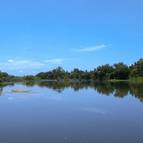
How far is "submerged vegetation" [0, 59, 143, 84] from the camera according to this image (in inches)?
3716

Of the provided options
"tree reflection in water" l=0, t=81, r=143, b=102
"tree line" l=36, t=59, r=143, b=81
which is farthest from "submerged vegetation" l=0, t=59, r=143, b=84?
"tree reflection in water" l=0, t=81, r=143, b=102

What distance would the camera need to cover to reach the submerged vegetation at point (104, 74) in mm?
94375

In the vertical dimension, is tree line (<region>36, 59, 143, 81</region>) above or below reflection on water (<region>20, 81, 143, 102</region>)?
above

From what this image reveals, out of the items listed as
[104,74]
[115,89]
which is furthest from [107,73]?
[115,89]

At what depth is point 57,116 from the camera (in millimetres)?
17984

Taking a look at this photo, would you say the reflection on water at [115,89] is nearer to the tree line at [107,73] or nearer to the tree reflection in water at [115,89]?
the tree reflection in water at [115,89]

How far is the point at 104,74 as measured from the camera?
390 ft

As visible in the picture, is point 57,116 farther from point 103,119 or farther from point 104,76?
point 104,76

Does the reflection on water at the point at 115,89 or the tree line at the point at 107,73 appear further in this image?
the tree line at the point at 107,73

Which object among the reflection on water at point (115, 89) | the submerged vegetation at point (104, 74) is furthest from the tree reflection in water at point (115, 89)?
the submerged vegetation at point (104, 74)

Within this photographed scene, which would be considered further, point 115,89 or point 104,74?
point 104,74

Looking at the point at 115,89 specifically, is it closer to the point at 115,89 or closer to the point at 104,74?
the point at 115,89

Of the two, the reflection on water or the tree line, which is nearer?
the reflection on water

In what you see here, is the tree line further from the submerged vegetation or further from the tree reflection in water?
the tree reflection in water
